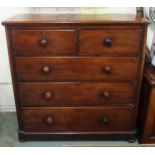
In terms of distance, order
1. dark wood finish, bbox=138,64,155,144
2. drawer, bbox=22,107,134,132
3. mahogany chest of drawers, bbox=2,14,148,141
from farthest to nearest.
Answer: drawer, bbox=22,107,134,132 < dark wood finish, bbox=138,64,155,144 < mahogany chest of drawers, bbox=2,14,148,141

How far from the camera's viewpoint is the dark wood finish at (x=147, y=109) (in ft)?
4.75

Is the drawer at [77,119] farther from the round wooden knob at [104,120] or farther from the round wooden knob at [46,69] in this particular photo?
the round wooden knob at [46,69]

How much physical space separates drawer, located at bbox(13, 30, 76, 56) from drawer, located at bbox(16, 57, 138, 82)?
47 mm

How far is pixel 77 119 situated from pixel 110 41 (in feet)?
2.05

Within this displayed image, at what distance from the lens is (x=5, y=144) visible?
167cm

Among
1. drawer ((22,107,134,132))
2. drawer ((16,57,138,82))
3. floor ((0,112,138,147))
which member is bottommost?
floor ((0,112,138,147))

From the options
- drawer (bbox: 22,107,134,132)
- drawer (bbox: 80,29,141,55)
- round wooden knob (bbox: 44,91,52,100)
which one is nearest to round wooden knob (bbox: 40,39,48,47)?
drawer (bbox: 80,29,141,55)

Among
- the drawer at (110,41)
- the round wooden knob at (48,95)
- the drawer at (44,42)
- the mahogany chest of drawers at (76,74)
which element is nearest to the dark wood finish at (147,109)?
the mahogany chest of drawers at (76,74)

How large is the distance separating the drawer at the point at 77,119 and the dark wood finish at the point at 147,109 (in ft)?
0.29

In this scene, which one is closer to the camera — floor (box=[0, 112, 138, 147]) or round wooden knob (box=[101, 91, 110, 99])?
round wooden knob (box=[101, 91, 110, 99])

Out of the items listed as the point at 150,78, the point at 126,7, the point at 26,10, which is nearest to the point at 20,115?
the point at 26,10

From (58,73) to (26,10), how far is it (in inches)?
25.1

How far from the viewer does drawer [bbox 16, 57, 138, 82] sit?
55.1 inches

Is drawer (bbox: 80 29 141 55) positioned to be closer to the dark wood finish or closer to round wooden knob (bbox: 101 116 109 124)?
the dark wood finish
